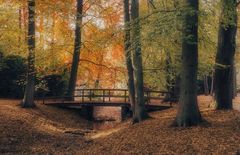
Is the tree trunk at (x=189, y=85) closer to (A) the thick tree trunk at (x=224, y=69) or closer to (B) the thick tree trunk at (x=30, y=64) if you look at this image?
(A) the thick tree trunk at (x=224, y=69)

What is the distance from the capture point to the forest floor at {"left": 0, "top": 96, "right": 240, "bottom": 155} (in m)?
14.5

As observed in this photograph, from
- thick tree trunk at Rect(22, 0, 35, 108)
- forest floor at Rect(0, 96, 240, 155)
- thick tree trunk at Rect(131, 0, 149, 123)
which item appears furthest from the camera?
thick tree trunk at Rect(22, 0, 35, 108)

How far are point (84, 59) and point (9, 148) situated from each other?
735 inches

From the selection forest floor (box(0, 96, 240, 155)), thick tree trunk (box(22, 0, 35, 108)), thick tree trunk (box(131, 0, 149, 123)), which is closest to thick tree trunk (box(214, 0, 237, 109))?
forest floor (box(0, 96, 240, 155))

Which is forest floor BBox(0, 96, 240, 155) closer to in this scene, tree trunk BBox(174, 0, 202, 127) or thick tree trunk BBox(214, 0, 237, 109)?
tree trunk BBox(174, 0, 202, 127)

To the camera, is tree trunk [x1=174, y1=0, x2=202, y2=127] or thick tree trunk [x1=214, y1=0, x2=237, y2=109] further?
thick tree trunk [x1=214, y1=0, x2=237, y2=109]

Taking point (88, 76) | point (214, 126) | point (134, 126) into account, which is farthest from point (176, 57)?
point (88, 76)

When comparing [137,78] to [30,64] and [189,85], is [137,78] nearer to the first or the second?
[189,85]

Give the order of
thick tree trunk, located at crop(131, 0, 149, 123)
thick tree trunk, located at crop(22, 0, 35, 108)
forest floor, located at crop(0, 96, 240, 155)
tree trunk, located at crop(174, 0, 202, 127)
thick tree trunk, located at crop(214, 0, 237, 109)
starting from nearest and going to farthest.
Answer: forest floor, located at crop(0, 96, 240, 155) → tree trunk, located at crop(174, 0, 202, 127) → thick tree trunk, located at crop(214, 0, 237, 109) → thick tree trunk, located at crop(131, 0, 149, 123) → thick tree trunk, located at crop(22, 0, 35, 108)

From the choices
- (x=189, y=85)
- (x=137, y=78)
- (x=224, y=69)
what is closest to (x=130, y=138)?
(x=189, y=85)

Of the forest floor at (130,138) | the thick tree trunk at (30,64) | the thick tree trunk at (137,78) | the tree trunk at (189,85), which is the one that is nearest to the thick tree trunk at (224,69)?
the forest floor at (130,138)

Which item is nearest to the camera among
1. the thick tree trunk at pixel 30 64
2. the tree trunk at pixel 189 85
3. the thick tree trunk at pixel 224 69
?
the tree trunk at pixel 189 85

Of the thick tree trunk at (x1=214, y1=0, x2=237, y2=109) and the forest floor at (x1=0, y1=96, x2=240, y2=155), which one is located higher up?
the thick tree trunk at (x1=214, y1=0, x2=237, y2=109)

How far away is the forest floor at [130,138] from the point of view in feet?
47.4
